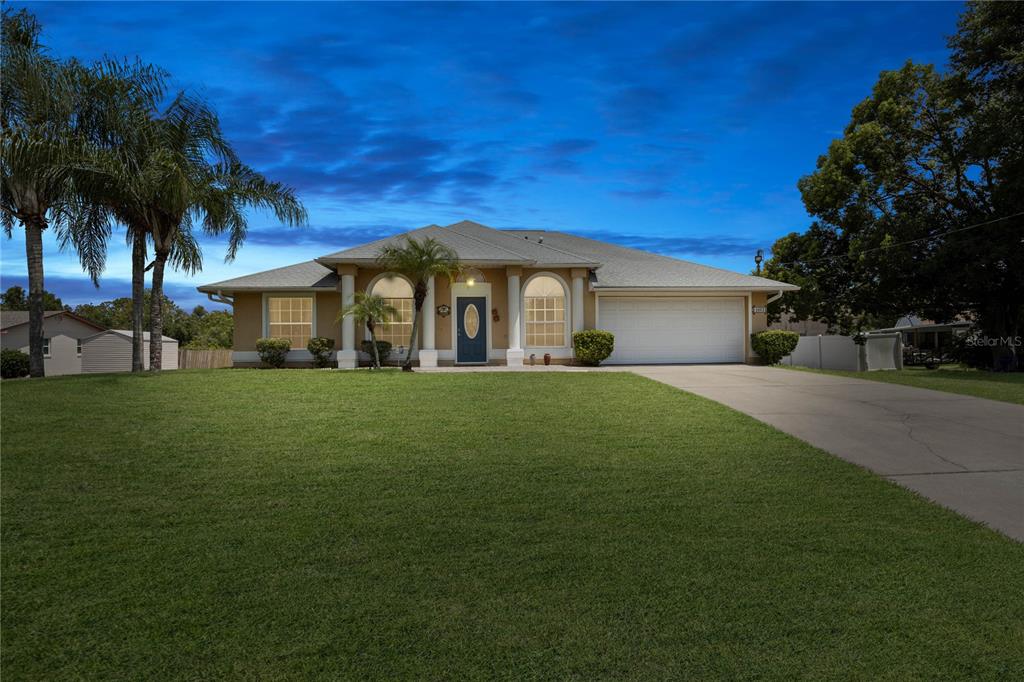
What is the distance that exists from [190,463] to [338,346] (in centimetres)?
1277

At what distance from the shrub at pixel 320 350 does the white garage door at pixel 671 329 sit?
8.45 m

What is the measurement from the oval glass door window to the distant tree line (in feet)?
101

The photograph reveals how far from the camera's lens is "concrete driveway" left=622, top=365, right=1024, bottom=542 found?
658cm

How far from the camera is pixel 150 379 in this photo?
562 inches

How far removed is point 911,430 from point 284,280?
16907 millimetres

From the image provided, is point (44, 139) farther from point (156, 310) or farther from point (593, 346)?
point (593, 346)

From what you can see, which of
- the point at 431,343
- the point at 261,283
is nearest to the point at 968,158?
the point at 431,343

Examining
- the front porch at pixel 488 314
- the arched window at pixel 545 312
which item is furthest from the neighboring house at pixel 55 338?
the arched window at pixel 545 312

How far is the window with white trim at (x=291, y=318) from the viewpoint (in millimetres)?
19938

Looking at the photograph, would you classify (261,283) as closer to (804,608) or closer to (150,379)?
(150,379)

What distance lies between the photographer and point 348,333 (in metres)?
18.8

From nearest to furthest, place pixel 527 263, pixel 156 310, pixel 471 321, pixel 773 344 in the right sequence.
→ pixel 156 310 → pixel 527 263 → pixel 471 321 → pixel 773 344
